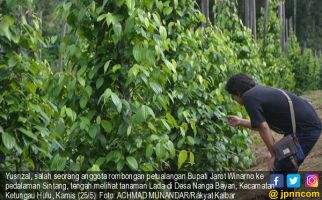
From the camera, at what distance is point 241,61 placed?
22.0 ft

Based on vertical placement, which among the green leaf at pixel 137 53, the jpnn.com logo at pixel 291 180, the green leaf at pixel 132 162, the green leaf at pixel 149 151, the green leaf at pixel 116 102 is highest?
the green leaf at pixel 137 53

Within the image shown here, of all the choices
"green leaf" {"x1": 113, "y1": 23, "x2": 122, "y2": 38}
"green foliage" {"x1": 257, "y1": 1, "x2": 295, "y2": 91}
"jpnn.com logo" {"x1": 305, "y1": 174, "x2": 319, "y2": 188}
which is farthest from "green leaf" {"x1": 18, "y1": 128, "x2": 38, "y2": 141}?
"green foliage" {"x1": 257, "y1": 1, "x2": 295, "y2": 91}

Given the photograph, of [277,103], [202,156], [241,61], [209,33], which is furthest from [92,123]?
[241,61]

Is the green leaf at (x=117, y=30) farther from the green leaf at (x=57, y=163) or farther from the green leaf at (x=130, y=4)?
the green leaf at (x=57, y=163)

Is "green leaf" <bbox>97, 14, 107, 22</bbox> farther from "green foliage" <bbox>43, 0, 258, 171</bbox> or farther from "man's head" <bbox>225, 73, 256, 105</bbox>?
"man's head" <bbox>225, 73, 256, 105</bbox>

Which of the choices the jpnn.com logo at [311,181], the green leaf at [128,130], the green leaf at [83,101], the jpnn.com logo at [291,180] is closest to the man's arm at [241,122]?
the jpnn.com logo at [291,180]

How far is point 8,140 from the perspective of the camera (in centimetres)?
293

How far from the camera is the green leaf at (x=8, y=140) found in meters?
2.91

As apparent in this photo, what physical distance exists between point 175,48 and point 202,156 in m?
1.18

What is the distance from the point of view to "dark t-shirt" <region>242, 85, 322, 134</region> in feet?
11.3

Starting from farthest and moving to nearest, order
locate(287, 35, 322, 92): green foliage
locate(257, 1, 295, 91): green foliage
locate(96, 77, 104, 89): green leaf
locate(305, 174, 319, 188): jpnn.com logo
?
1. locate(287, 35, 322, 92): green foliage
2. locate(257, 1, 295, 91): green foliage
3. locate(305, 174, 319, 188): jpnn.com logo
4. locate(96, 77, 104, 89): green leaf

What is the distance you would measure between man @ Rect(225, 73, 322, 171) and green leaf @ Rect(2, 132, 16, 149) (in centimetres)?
150

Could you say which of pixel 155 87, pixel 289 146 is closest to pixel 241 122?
pixel 289 146

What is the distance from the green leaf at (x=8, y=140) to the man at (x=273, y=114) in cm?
150
